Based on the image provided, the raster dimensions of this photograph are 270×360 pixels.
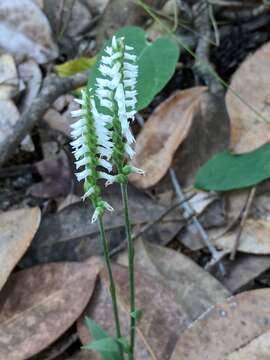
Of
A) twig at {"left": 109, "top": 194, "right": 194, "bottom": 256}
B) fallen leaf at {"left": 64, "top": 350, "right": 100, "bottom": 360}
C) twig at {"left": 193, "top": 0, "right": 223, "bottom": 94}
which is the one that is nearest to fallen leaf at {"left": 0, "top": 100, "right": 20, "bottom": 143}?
twig at {"left": 109, "top": 194, "right": 194, "bottom": 256}

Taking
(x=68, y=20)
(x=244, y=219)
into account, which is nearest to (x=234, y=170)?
(x=244, y=219)

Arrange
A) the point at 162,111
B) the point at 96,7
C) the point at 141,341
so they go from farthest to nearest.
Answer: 1. the point at 96,7
2. the point at 162,111
3. the point at 141,341

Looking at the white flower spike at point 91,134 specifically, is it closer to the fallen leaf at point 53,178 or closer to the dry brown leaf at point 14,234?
the dry brown leaf at point 14,234

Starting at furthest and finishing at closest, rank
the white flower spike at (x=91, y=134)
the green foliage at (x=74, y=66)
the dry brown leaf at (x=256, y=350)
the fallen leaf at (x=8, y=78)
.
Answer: the green foliage at (x=74, y=66) < the fallen leaf at (x=8, y=78) < the dry brown leaf at (x=256, y=350) < the white flower spike at (x=91, y=134)

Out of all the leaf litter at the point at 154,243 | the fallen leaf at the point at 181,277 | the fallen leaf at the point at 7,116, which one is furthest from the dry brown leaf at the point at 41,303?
the fallen leaf at the point at 7,116

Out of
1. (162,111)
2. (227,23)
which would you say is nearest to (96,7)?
(227,23)

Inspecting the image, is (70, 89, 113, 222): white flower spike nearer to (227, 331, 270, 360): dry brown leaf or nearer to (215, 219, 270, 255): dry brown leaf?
(227, 331, 270, 360): dry brown leaf

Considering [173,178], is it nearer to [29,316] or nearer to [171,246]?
[171,246]
